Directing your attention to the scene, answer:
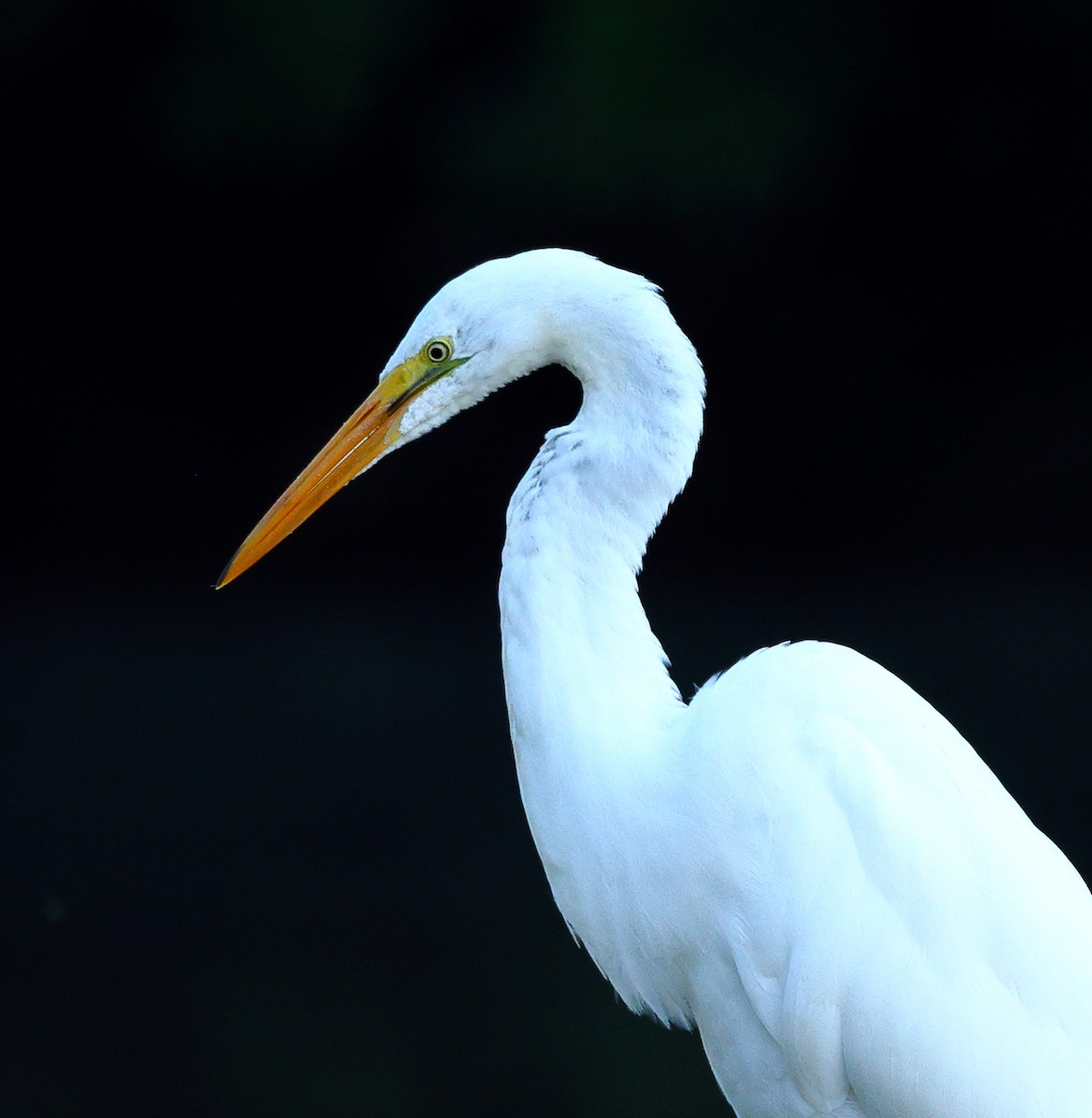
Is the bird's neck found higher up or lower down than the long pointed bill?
lower down

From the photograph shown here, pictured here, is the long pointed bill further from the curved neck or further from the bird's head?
the curved neck

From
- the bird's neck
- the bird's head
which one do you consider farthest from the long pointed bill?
the bird's neck

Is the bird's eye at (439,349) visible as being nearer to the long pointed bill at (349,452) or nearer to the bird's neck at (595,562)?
the long pointed bill at (349,452)

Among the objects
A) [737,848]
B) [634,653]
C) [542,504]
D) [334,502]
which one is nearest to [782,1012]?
[737,848]

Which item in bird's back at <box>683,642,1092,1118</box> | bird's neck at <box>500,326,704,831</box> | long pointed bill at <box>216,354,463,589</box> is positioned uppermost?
long pointed bill at <box>216,354,463,589</box>

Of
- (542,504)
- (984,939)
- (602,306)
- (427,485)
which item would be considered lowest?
(984,939)

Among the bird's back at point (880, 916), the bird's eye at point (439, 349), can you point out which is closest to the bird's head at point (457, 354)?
the bird's eye at point (439, 349)

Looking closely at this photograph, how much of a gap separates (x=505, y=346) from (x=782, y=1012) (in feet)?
2.31

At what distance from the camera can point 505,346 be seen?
161 centimetres

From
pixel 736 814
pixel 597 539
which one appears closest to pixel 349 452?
pixel 597 539

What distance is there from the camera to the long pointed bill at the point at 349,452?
5.50 feet

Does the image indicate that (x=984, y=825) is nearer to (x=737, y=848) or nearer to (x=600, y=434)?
(x=737, y=848)

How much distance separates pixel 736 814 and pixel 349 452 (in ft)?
1.89

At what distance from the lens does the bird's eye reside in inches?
64.5
